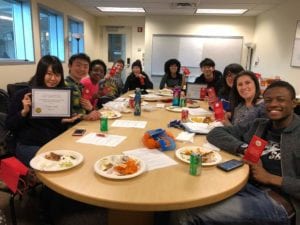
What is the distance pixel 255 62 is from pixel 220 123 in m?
4.66

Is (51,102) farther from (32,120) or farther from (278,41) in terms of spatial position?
(278,41)

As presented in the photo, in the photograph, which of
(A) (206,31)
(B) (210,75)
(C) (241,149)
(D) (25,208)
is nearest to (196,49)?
(A) (206,31)

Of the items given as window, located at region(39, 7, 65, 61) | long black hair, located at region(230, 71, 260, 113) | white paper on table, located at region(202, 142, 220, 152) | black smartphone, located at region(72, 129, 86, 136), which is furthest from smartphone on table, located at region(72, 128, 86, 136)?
window, located at region(39, 7, 65, 61)

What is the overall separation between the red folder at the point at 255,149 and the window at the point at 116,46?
6.32 metres

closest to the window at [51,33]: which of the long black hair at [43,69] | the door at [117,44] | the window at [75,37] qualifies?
the window at [75,37]

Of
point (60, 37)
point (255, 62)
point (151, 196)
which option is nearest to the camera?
point (151, 196)

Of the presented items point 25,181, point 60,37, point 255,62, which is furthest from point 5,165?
point 255,62

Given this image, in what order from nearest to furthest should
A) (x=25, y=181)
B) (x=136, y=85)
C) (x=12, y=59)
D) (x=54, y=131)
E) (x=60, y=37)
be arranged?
1. (x=25, y=181)
2. (x=54, y=131)
3. (x=12, y=59)
4. (x=136, y=85)
5. (x=60, y=37)

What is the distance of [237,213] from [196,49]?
569 centimetres

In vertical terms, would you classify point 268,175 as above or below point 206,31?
below

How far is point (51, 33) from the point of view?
5008mm

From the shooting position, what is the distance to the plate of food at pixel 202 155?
1284 mm

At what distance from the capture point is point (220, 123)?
6.52ft

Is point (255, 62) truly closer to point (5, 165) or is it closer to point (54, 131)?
point (54, 131)
